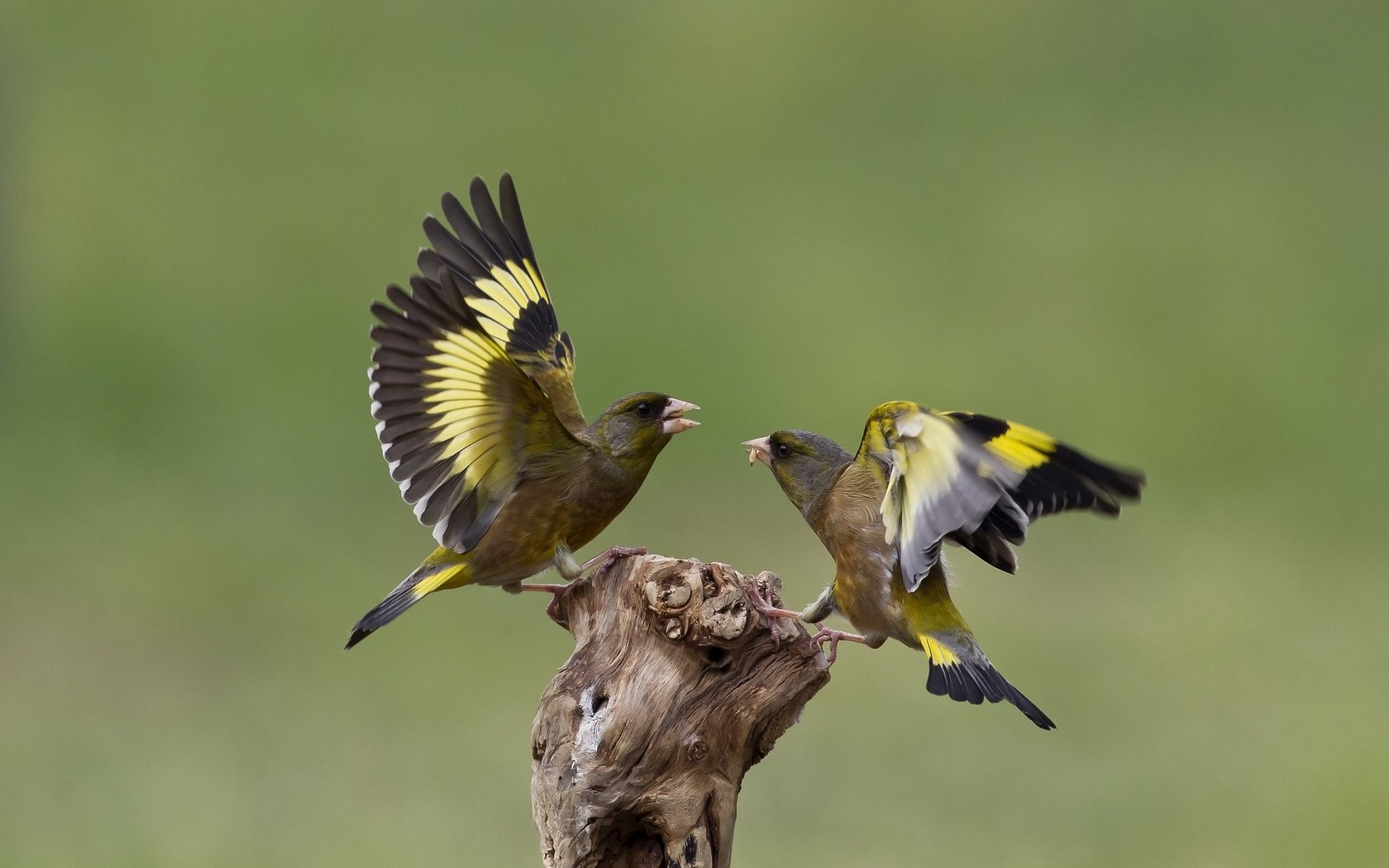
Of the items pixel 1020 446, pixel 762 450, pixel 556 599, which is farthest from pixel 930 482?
pixel 556 599

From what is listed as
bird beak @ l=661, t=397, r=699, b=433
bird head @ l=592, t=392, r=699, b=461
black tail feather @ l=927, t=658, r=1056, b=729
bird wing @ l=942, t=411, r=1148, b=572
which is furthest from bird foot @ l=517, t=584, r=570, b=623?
bird wing @ l=942, t=411, r=1148, b=572

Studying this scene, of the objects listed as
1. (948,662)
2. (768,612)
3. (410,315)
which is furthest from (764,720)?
(410,315)

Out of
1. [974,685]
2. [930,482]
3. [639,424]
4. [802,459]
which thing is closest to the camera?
[930,482]

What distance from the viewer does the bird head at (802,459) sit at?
4.48 meters

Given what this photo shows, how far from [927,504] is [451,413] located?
145 cm

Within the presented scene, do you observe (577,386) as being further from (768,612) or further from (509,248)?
(768,612)

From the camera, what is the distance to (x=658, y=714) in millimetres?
3773

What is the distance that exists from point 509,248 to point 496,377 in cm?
101

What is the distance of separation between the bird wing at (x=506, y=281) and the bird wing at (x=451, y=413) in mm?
567

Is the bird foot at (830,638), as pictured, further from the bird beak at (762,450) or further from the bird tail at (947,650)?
the bird beak at (762,450)

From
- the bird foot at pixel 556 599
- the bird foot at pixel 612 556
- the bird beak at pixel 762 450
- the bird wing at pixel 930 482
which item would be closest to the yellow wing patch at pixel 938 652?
the bird wing at pixel 930 482

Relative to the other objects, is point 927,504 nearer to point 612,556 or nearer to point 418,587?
point 612,556

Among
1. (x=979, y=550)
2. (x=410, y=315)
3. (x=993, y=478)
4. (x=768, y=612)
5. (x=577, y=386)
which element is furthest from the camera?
(x=577, y=386)

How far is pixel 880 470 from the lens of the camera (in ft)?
14.0
